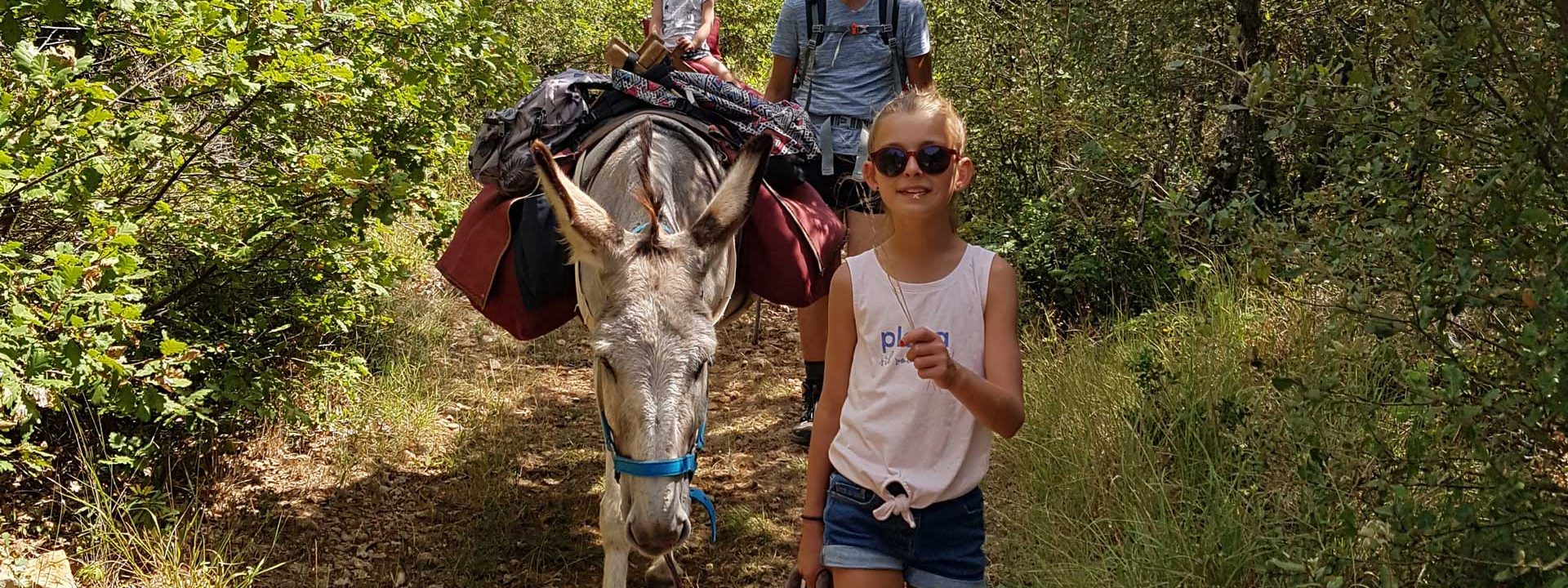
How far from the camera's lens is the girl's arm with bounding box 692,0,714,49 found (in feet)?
21.3

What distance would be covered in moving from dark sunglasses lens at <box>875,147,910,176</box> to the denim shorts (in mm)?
679

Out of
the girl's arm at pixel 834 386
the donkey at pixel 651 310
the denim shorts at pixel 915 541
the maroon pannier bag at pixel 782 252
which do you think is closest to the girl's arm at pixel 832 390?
the girl's arm at pixel 834 386

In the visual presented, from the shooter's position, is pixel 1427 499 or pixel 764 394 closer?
pixel 1427 499

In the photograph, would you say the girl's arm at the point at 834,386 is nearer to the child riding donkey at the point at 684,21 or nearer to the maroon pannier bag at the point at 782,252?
the maroon pannier bag at the point at 782,252

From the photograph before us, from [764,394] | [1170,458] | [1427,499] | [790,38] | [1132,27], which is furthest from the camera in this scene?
[764,394]

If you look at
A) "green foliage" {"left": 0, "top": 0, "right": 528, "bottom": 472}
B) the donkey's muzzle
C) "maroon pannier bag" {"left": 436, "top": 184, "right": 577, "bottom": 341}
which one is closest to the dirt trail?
"green foliage" {"left": 0, "top": 0, "right": 528, "bottom": 472}

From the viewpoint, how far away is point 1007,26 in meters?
6.66

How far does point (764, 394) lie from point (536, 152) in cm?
350

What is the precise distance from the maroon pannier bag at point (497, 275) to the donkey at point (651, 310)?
207 millimetres

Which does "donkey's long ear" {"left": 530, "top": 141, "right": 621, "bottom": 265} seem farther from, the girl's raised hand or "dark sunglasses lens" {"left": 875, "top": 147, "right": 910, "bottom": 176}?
the girl's raised hand

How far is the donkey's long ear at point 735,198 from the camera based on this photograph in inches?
134

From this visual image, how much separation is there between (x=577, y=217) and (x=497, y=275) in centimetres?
73

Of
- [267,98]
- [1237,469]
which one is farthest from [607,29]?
[1237,469]

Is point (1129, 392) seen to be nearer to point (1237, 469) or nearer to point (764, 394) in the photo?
point (1237, 469)
